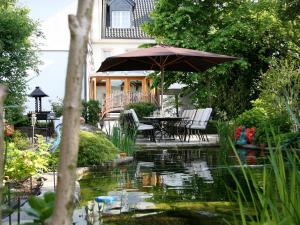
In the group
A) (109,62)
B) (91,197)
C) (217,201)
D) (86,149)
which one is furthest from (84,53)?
(109,62)

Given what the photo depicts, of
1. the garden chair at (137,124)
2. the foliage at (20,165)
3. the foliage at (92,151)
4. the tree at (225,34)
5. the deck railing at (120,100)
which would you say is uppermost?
the tree at (225,34)

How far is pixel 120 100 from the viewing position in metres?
27.5

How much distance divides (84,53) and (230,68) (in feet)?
70.2

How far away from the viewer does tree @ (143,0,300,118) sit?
2156 centimetres

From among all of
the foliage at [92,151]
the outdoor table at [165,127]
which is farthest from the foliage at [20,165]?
the outdoor table at [165,127]

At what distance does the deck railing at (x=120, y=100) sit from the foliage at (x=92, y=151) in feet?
60.5

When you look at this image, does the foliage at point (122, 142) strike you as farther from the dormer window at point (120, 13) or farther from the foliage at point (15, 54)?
the dormer window at point (120, 13)

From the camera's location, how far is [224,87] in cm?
2153

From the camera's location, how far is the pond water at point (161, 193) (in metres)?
4.07

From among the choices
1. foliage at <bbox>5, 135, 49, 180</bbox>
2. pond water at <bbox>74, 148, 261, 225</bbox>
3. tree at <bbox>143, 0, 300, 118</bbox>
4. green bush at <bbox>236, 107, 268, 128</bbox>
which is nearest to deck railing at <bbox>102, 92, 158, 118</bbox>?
tree at <bbox>143, 0, 300, 118</bbox>

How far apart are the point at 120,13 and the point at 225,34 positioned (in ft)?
50.3

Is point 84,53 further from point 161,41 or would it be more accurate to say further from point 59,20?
point 59,20

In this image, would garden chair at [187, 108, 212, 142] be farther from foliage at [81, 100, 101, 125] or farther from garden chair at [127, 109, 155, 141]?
foliage at [81, 100, 101, 125]

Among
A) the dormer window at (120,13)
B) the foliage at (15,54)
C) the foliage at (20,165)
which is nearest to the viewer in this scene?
the foliage at (20,165)
